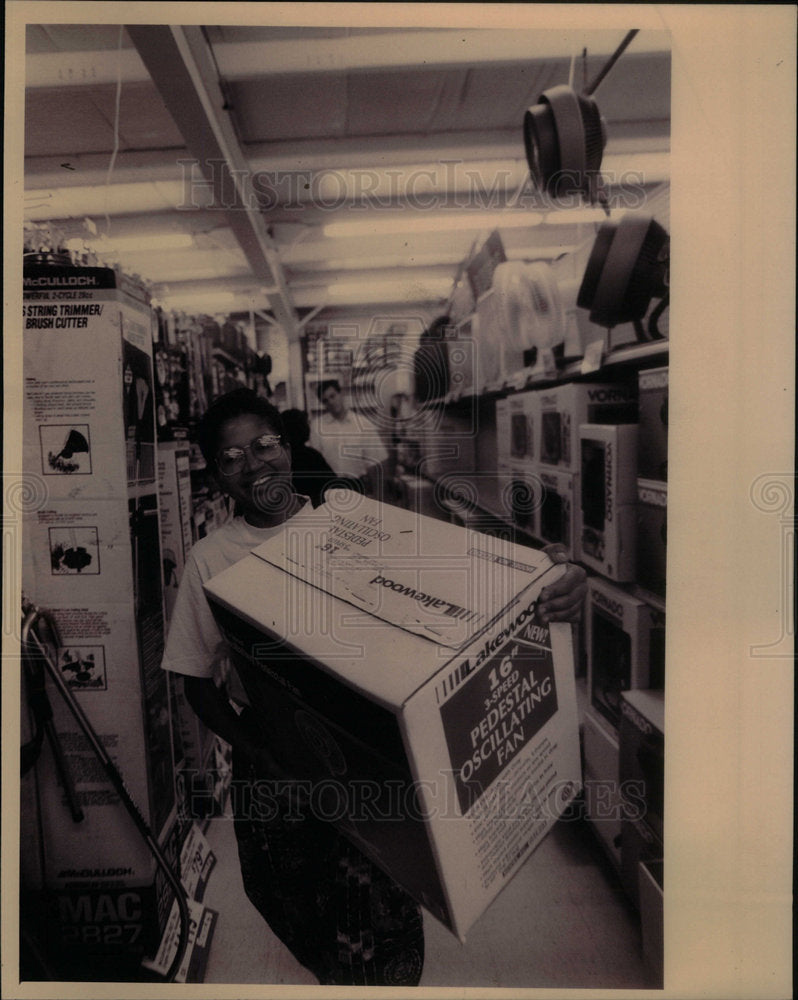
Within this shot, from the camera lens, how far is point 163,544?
179 centimetres

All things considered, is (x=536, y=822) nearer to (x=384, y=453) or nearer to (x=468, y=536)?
(x=468, y=536)

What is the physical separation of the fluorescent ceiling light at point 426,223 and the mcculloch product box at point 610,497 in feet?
1.84

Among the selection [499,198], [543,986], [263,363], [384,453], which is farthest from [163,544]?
[543,986]

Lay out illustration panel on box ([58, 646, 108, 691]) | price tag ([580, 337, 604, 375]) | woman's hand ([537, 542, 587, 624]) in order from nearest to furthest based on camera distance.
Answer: woman's hand ([537, 542, 587, 624]) < illustration panel on box ([58, 646, 108, 691]) < price tag ([580, 337, 604, 375])

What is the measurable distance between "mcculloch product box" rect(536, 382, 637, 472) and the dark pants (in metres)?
1.07

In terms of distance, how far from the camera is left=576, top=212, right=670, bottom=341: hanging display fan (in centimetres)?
141

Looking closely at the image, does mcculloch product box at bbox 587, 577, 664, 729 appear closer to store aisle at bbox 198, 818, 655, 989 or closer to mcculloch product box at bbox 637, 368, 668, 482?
mcculloch product box at bbox 637, 368, 668, 482

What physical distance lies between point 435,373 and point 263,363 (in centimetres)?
47

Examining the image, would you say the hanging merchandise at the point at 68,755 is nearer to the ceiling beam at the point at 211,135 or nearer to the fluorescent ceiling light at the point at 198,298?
the ceiling beam at the point at 211,135

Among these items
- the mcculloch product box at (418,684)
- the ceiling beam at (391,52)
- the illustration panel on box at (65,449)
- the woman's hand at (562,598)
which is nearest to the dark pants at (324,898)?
the mcculloch product box at (418,684)

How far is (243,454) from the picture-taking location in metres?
1.24

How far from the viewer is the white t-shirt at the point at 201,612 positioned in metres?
1.26

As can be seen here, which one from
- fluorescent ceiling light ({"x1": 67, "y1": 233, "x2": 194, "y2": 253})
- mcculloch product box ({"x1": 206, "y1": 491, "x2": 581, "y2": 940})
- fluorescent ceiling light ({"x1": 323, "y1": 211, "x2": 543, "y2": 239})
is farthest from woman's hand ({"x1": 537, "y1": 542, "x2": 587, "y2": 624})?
fluorescent ceiling light ({"x1": 67, "y1": 233, "x2": 194, "y2": 253})

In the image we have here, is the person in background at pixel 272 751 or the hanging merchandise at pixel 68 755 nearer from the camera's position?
the person in background at pixel 272 751
